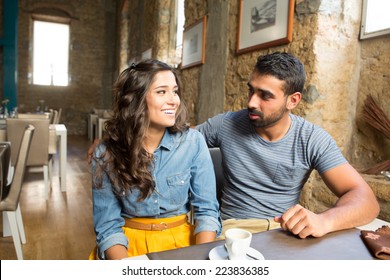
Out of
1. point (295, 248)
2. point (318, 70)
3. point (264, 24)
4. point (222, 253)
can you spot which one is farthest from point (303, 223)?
point (264, 24)

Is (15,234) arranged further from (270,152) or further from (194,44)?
(194,44)

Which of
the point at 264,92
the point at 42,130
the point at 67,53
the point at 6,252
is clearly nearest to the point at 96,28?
the point at 67,53

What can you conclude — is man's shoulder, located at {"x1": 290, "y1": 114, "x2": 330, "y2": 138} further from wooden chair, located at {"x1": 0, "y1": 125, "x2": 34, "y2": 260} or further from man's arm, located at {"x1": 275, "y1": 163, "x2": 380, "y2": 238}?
wooden chair, located at {"x1": 0, "y1": 125, "x2": 34, "y2": 260}

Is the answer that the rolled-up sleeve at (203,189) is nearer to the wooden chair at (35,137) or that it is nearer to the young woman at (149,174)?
the young woman at (149,174)

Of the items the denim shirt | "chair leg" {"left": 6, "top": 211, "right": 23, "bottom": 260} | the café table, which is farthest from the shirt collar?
"chair leg" {"left": 6, "top": 211, "right": 23, "bottom": 260}

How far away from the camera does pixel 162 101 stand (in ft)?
4.37

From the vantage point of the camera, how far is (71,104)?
33.3 ft

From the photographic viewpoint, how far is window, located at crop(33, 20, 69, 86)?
9.70 m

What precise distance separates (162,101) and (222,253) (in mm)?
708

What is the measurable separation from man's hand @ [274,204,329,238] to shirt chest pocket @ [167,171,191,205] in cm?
46

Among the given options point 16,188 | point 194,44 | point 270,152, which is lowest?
point 16,188

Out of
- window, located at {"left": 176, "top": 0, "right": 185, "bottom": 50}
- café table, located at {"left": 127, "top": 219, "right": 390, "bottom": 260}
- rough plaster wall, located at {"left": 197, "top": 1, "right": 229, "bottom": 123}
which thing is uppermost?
window, located at {"left": 176, "top": 0, "right": 185, "bottom": 50}

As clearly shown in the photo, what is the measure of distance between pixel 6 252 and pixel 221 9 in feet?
9.35

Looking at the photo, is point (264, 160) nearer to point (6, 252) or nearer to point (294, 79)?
point (294, 79)
